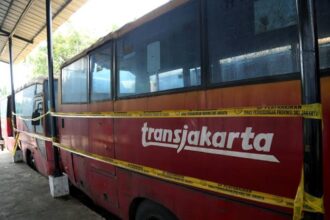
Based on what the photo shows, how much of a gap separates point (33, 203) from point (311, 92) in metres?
5.27

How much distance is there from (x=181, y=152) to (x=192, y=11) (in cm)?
111

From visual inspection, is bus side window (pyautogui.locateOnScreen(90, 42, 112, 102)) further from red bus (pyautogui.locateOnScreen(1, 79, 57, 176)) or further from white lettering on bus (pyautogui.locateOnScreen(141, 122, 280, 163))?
red bus (pyautogui.locateOnScreen(1, 79, 57, 176))

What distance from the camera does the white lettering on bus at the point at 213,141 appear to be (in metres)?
2.02

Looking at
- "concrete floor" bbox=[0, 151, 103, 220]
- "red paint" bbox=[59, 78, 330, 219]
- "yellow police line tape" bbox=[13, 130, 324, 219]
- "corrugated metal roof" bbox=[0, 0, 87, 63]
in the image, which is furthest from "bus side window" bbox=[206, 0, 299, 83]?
"corrugated metal roof" bbox=[0, 0, 87, 63]

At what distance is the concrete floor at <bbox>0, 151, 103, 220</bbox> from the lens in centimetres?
492

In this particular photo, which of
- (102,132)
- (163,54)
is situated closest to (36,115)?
(102,132)

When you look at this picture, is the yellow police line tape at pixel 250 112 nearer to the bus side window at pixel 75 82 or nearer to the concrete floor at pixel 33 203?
the bus side window at pixel 75 82

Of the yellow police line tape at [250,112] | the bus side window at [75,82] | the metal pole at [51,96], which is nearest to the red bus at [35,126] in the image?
the metal pole at [51,96]

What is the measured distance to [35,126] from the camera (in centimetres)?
768

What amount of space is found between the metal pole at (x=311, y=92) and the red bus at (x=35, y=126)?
18.9 feet

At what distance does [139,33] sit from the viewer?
337 cm

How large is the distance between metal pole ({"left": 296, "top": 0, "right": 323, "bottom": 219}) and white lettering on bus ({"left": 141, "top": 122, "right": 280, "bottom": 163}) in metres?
0.39

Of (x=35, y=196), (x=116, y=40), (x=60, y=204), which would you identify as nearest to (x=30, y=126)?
(x=35, y=196)

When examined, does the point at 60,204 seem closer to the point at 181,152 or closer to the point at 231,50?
the point at 181,152
